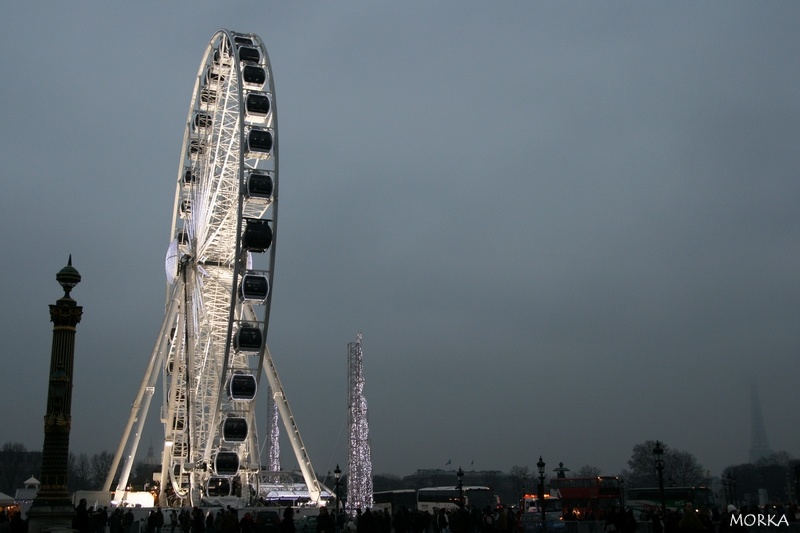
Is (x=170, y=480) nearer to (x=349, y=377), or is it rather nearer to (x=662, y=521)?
(x=349, y=377)

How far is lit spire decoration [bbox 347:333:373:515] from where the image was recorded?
55.9 m

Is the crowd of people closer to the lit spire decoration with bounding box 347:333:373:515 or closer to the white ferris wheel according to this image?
the white ferris wheel

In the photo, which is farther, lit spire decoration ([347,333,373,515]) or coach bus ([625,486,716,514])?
lit spire decoration ([347,333,373,515])

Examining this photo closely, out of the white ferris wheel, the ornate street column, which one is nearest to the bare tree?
the white ferris wheel

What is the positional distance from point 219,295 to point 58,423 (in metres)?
21.4

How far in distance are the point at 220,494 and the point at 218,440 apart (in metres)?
2.44

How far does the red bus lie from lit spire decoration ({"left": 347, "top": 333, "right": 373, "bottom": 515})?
11.5 m

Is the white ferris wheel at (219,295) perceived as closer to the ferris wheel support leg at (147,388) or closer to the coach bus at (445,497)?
the ferris wheel support leg at (147,388)

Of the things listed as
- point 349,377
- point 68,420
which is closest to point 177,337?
point 349,377

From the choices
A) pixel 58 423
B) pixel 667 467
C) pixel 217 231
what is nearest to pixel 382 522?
pixel 58 423

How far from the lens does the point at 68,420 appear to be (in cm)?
2194

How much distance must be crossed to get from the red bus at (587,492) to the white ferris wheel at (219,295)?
1495 cm

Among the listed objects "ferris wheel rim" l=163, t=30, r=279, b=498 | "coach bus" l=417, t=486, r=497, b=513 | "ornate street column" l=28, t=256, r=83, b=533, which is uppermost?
"ferris wheel rim" l=163, t=30, r=279, b=498

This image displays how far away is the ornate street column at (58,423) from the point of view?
20938 millimetres
